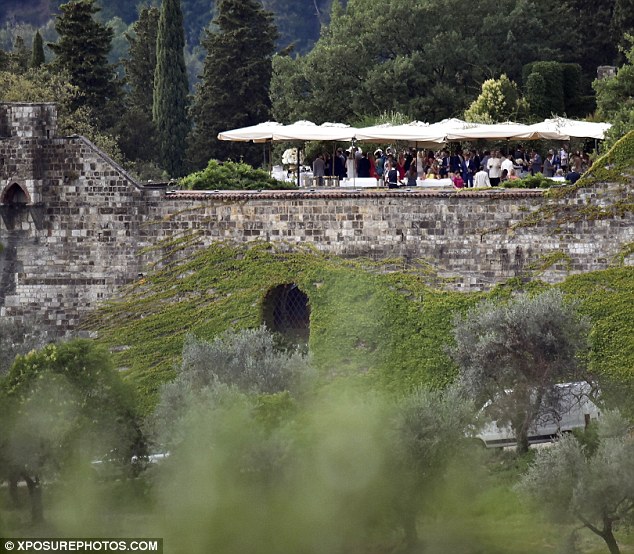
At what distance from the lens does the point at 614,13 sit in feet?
272

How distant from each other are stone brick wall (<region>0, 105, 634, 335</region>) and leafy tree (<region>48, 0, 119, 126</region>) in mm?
24511

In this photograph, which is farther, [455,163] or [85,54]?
[85,54]

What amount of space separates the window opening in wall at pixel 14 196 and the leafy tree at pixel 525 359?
581 inches

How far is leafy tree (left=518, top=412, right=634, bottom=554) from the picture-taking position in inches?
1665

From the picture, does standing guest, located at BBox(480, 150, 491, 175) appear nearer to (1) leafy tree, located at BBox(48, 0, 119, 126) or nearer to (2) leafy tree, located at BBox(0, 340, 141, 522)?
(2) leafy tree, located at BBox(0, 340, 141, 522)

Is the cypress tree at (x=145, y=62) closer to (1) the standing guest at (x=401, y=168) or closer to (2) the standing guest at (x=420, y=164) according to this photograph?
(1) the standing guest at (x=401, y=168)

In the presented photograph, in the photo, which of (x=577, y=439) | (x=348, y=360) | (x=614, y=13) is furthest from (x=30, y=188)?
(x=614, y=13)

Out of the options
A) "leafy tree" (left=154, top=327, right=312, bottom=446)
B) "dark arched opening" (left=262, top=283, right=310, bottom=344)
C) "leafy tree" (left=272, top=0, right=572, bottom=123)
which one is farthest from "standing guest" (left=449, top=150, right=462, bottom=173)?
"leafy tree" (left=272, top=0, right=572, bottom=123)

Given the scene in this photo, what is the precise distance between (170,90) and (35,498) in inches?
1785

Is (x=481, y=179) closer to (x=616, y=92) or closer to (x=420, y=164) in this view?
(x=420, y=164)

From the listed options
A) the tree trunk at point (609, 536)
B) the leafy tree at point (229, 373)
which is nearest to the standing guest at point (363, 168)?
the leafy tree at point (229, 373)

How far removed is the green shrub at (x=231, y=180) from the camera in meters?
56.1

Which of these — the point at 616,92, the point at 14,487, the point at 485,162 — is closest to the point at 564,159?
the point at 485,162

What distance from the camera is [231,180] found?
185 feet
